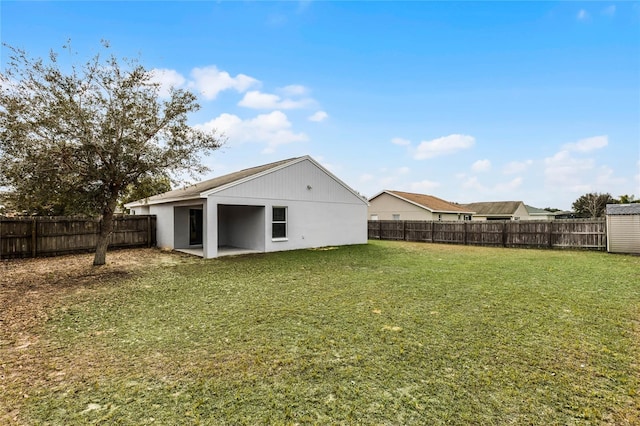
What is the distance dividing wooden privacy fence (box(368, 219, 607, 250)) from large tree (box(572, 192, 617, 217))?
30342 mm

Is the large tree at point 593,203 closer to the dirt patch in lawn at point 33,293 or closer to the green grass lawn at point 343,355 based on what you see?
the green grass lawn at point 343,355

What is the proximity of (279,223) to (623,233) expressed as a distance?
1453 cm

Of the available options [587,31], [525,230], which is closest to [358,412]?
[587,31]

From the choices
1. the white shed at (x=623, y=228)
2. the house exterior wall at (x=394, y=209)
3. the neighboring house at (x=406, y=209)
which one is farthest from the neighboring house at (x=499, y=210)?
the white shed at (x=623, y=228)

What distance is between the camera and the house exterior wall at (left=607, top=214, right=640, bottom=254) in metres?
12.5

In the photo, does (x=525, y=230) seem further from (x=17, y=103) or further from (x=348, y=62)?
(x=17, y=103)

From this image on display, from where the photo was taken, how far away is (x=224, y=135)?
10.1 meters

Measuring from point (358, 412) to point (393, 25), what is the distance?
43.9ft

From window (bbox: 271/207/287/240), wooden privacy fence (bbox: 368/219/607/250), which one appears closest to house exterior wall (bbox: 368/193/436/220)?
wooden privacy fence (bbox: 368/219/607/250)

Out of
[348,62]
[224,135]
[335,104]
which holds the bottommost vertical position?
[224,135]

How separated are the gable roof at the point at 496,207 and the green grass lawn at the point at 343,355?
29.2 m

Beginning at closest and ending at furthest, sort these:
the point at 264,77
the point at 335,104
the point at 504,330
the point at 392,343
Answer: the point at 392,343 < the point at 504,330 < the point at 264,77 < the point at 335,104

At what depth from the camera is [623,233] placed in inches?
503

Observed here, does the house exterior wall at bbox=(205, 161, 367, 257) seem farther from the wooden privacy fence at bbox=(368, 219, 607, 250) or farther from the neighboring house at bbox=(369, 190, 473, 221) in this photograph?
the neighboring house at bbox=(369, 190, 473, 221)
